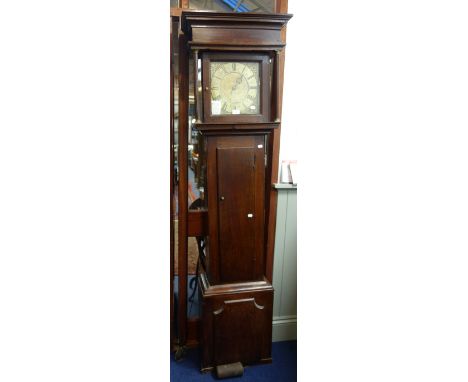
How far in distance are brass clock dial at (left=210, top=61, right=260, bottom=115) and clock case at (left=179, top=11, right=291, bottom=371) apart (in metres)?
0.03

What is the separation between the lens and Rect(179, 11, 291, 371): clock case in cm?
146

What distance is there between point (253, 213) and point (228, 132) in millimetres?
415

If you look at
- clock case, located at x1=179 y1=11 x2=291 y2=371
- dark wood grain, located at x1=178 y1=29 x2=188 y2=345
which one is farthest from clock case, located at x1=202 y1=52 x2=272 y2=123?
dark wood grain, located at x1=178 y1=29 x2=188 y2=345

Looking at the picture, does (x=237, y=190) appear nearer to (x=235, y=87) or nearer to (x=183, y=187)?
(x=183, y=187)

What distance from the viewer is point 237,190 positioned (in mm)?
1633

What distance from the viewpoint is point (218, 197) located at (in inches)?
64.1

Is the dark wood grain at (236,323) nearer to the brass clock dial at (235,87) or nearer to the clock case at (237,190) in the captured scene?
the clock case at (237,190)

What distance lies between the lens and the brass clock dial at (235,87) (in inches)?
59.0

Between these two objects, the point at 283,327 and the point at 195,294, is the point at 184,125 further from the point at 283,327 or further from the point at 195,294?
the point at 283,327

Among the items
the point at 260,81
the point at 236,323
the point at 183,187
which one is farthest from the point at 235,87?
the point at 236,323

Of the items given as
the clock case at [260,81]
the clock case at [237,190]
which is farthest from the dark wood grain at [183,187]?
the clock case at [260,81]

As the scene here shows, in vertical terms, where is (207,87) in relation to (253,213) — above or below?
above

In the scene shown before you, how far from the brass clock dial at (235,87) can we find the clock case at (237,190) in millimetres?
25

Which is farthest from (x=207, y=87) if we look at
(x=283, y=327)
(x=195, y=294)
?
(x=283, y=327)
